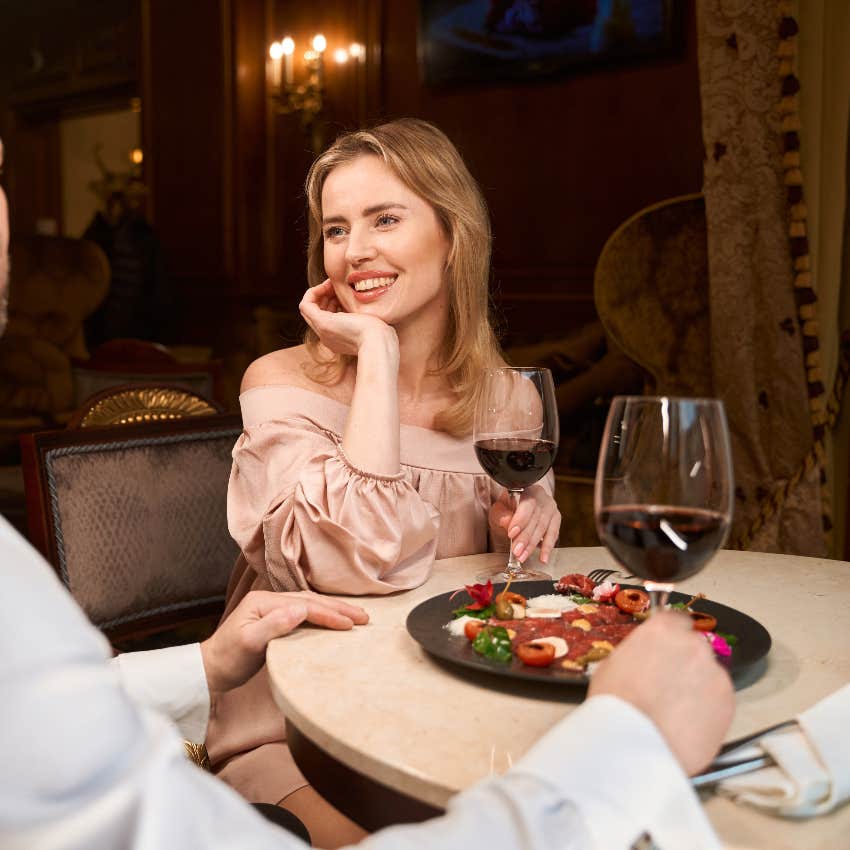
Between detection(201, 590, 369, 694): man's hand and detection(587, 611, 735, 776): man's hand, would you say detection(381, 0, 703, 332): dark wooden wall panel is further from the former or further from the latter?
detection(587, 611, 735, 776): man's hand

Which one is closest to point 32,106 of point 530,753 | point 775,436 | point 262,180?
point 262,180

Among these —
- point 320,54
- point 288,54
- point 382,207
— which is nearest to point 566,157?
point 320,54

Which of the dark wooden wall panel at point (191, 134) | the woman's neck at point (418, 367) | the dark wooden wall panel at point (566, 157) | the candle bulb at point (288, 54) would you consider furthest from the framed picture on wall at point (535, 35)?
the woman's neck at point (418, 367)

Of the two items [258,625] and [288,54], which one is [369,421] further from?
[288,54]

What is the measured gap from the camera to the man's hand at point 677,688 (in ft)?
2.57

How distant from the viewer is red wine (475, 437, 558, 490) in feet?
4.90

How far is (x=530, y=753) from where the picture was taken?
752 mm

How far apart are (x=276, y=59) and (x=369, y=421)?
19.3 feet

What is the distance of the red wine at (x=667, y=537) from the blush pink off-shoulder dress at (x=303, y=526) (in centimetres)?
57

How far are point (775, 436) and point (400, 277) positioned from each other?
5.62 ft

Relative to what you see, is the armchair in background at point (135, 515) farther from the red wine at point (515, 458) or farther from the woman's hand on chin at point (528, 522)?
the red wine at point (515, 458)

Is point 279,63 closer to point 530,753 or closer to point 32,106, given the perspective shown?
point 32,106

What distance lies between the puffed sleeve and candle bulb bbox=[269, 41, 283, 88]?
5.74 metres

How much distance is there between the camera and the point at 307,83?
22.2 ft
